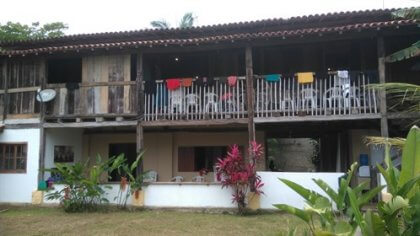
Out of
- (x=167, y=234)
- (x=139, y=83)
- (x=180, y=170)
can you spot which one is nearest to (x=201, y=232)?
(x=167, y=234)

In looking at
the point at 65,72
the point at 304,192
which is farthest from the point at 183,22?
the point at 304,192

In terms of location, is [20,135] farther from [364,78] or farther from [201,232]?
[364,78]

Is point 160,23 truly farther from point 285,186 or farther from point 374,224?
point 374,224

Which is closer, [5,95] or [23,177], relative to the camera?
[23,177]

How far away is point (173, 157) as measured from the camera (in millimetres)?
15328

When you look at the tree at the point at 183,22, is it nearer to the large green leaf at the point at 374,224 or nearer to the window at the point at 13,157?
the window at the point at 13,157

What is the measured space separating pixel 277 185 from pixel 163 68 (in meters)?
6.09

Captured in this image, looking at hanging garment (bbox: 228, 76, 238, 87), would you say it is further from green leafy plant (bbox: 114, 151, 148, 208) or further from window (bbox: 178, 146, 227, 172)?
window (bbox: 178, 146, 227, 172)

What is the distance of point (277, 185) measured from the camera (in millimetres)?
11453

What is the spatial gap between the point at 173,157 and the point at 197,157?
88 centimetres

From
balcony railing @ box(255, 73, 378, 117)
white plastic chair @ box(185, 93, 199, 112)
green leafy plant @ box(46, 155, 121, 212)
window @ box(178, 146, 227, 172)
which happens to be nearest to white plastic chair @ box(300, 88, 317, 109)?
balcony railing @ box(255, 73, 378, 117)

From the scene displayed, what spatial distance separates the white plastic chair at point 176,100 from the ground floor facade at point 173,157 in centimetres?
216

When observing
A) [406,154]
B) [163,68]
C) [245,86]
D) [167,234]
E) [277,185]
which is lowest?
[167,234]

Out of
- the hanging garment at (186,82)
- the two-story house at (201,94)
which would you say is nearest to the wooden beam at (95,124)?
the two-story house at (201,94)
